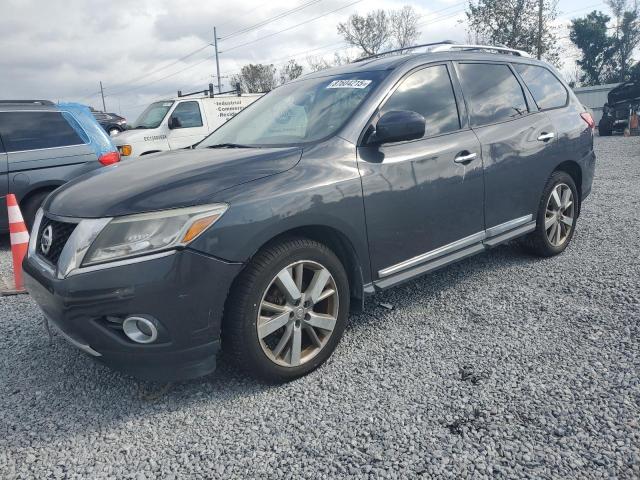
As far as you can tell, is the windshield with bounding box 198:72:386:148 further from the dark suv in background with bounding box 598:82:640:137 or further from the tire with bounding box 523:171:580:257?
the dark suv in background with bounding box 598:82:640:137

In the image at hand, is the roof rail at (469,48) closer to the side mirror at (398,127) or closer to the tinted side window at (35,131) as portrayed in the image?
the side mirror at (398,127)

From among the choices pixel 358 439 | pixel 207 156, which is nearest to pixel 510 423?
pixel 358 439

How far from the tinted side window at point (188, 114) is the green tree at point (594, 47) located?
40.2 metres

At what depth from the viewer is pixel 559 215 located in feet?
14.4

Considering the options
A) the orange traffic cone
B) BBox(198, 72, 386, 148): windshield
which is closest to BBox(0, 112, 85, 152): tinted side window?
the orange traffic cone

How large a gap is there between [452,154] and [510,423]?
5.86ft

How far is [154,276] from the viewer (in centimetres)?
217

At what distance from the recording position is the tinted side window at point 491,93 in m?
3.63

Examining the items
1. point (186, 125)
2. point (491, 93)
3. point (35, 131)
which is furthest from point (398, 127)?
point (186, 125)

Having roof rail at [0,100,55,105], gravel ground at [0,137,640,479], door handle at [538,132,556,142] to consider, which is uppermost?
roof rail at [0,100,55,105]

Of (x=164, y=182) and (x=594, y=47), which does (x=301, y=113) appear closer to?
(x=164, y=182)

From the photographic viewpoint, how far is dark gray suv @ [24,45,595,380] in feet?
7.34

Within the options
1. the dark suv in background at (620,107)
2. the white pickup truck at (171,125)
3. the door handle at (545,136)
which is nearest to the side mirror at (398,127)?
the door handle at (545,136)

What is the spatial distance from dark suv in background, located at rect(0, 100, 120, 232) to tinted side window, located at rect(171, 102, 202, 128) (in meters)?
4.92
